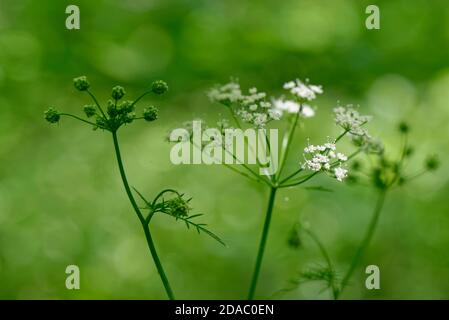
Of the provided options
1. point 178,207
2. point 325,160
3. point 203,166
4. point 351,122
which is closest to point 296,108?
point 351,122

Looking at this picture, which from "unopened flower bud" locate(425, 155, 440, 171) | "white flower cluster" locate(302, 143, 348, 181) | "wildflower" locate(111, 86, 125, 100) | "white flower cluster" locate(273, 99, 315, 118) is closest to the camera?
"wildflower" locate(111, 86, 125, 100)

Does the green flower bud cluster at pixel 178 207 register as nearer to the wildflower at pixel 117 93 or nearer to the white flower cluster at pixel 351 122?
the wildflower at pixel 117 93

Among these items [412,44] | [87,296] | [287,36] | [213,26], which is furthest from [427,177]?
[87,296]

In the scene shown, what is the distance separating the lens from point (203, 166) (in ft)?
19.4

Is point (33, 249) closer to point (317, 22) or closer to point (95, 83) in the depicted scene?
point (95, 83)

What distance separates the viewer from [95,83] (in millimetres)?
5977

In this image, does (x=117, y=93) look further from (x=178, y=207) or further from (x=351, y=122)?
(x=351, y=122)

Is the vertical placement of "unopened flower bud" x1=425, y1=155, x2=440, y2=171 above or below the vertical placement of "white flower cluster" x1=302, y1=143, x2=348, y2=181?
above

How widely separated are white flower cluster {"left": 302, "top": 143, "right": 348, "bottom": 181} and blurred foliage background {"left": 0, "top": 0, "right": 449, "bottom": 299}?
307 centimetres

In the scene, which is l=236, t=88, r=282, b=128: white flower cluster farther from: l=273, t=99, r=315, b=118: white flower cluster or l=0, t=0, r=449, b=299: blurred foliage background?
l=0, t=0, r=449, b=299: blurred foliage background

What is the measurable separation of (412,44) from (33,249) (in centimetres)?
450

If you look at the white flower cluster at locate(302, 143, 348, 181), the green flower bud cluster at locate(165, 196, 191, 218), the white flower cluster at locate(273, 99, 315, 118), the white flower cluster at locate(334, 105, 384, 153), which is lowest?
the green flower bud cluster at locate(165, 196, 191, 218)

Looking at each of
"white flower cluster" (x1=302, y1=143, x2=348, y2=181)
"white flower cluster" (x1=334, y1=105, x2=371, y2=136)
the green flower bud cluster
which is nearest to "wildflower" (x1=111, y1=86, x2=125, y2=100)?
the green flower bud cluster

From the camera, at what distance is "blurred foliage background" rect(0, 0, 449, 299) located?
17.0 feet
